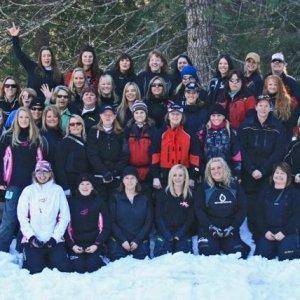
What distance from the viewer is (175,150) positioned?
8.55 m

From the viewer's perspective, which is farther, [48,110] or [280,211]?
[48,110]

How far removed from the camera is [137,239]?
8.21 meters

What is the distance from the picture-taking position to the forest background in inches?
516

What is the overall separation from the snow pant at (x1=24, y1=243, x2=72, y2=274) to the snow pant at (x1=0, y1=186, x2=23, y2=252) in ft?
1.95

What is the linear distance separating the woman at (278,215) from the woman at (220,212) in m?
0.28

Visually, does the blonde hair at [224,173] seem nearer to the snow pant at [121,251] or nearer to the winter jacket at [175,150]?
the winter jacket at [175,150]

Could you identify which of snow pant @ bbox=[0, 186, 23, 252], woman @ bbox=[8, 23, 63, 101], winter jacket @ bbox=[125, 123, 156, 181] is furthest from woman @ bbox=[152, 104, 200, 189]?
woman @ bbox=[8, 23, 63, 101]

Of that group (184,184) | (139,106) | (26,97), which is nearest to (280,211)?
(184,184)

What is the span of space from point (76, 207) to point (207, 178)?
195 cm

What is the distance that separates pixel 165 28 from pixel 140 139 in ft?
21.8

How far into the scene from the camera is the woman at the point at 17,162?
8.37 meters

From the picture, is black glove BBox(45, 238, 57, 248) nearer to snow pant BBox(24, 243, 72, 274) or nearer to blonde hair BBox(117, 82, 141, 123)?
snow pant BBox(24, 243, 72, 274)

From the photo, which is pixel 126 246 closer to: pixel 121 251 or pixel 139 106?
pixel 121 251

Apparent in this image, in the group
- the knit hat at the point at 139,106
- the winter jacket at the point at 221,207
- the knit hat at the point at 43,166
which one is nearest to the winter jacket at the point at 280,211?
the winter jacket at the point at 221,207
